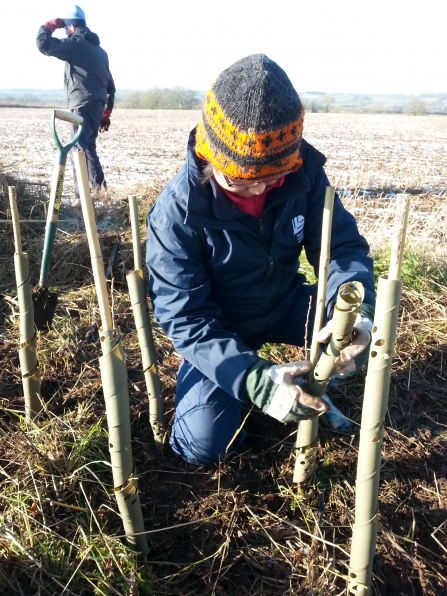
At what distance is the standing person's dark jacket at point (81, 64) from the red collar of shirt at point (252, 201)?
444 cm

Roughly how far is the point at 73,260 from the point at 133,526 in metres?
2.58

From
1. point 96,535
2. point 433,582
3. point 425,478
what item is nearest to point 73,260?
point 96,535

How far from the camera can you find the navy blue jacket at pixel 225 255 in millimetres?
1863

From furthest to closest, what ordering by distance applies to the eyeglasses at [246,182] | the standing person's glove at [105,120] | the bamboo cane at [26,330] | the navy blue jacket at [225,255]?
1. the standing person's glove at [105,120]
2. the bamboo cane at [26,330]
3. the navy blue jacket at [225,255]
4. the eyeglasses at [246,182]

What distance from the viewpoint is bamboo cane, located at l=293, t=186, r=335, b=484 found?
4.70ft

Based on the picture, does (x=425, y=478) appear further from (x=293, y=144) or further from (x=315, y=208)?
(x=293, y=144)

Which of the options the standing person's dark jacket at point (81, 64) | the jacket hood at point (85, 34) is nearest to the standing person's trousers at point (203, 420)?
the standing person's dark jacket at point (81, 64)

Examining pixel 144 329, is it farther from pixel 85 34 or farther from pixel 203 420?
pixel 85 34

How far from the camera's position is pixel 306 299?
2.54 metres

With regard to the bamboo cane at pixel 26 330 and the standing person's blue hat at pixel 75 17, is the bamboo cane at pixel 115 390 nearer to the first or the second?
the bamboo cane at pixel 26 330

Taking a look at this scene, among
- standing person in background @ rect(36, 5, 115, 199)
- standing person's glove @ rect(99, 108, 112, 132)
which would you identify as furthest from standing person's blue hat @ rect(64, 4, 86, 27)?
standing person's glove @ rect(99, 108, 112, 132)

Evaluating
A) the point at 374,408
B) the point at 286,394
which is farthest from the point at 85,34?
the point at 374,408

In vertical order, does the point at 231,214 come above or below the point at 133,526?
above

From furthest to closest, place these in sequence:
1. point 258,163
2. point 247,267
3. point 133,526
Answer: point 247,267 < point 133,526 < point 258,163
